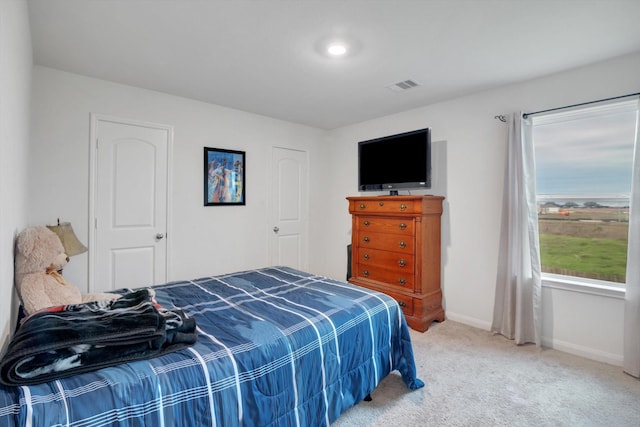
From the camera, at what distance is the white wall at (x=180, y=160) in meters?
2.67

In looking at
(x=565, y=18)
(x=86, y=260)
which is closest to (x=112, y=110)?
(x=86, y=260)

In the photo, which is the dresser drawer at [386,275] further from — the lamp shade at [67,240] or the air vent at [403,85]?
the lamp shade at [67,240]

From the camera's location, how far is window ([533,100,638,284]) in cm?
258

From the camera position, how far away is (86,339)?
46.8 inches

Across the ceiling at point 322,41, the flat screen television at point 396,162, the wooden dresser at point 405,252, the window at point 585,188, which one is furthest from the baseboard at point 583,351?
the ceiling at point 322,41

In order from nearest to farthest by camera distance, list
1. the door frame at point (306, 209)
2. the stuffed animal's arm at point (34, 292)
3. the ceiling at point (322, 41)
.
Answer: the stuffed animal's arm at point (34, 292), the ceiling at point (322, 41), the door frame at point (306, 209)

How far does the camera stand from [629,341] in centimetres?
233

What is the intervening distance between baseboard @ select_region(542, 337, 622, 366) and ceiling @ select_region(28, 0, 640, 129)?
237cm

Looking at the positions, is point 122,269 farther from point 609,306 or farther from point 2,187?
point 609,306

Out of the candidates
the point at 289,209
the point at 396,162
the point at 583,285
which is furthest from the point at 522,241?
the point at 289,209

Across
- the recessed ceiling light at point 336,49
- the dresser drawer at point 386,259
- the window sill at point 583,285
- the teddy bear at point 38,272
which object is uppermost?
the recessed ceiling light at point 336,49

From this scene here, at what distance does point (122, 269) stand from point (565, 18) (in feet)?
13.2

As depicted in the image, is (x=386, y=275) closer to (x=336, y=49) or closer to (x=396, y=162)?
(x=396, y=162)

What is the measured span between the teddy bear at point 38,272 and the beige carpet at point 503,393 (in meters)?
1.75
